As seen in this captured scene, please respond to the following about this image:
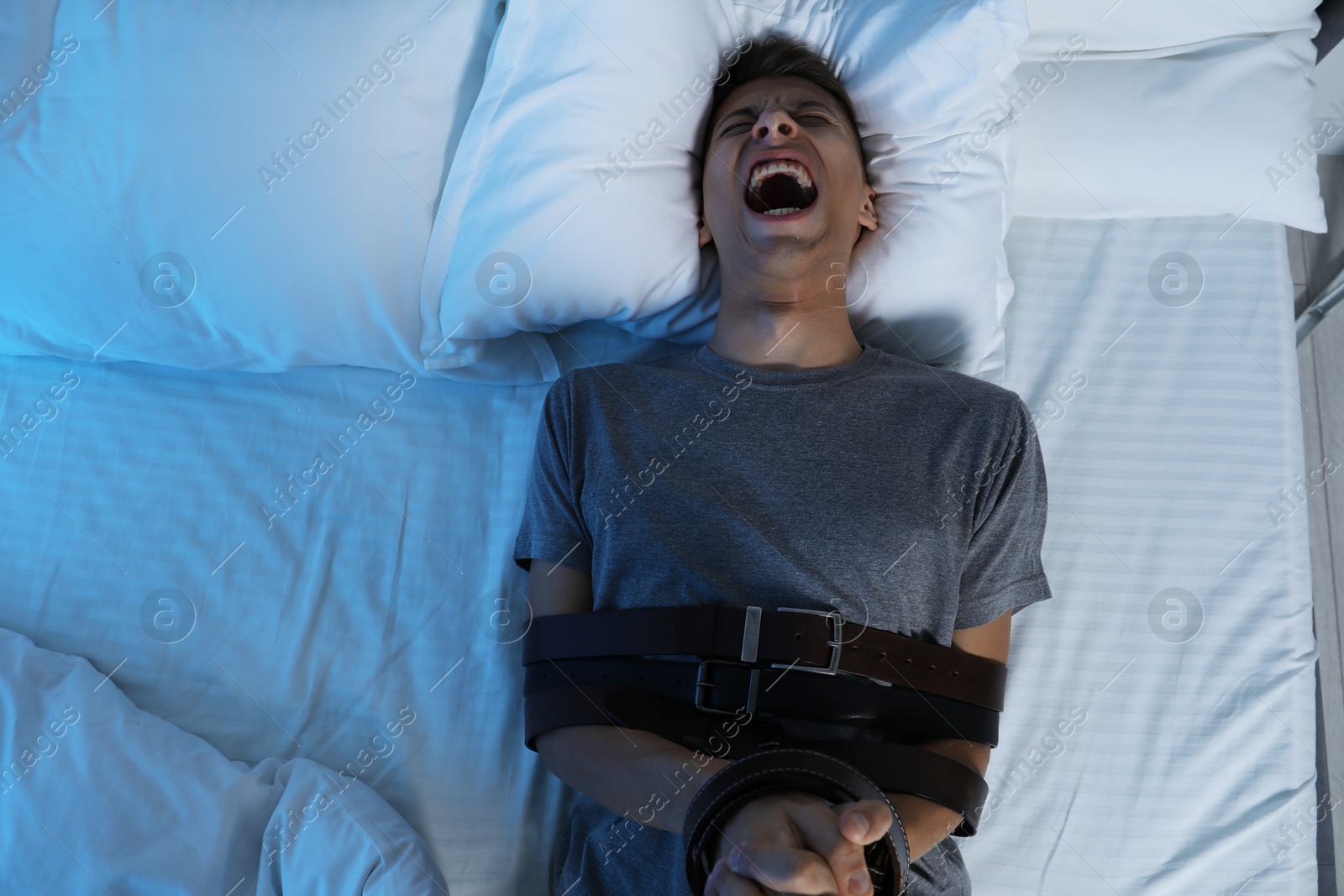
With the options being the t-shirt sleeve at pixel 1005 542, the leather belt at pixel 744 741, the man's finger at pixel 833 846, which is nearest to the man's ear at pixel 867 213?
the t-shirt sleeve at pixel 1005 542

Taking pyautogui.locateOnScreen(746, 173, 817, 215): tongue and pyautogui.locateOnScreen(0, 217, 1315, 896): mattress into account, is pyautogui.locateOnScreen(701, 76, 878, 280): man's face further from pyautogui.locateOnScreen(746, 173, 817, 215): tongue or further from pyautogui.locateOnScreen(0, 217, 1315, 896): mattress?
pyautogui.locateOnScreen(0, 217, 1315, 896): mattress

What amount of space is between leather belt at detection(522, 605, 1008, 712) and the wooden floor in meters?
0.98

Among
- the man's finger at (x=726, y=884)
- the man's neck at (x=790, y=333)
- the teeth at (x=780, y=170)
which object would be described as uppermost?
the teeth at (x=780, y=170)

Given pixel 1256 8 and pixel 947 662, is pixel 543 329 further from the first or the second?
pixel 1256 8

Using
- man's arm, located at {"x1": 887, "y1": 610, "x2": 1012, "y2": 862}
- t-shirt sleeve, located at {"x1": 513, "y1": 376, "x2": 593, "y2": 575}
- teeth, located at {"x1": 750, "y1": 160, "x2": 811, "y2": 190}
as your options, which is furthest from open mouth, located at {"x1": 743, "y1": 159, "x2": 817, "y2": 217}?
man's arm, located at {"x1": 887, "y1": 610, "x2": 1012, "y2": 862}

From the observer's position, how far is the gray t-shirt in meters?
1.07

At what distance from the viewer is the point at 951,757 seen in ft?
3.43

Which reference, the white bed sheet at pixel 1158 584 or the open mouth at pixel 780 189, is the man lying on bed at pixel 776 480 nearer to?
the open mouth at pixel 780 189

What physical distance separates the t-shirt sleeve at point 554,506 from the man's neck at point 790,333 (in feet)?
0.87

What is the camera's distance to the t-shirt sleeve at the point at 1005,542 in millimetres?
1121

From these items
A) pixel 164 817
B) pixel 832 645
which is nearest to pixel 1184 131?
pixel 832 645

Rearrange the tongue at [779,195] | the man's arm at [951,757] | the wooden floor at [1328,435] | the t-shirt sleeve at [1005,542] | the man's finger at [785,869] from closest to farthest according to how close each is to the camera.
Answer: the man's finger at [785,869] < the man's arm at [951,757] < the t-shirt sleeve at [1005,542] < the tongue at [779,195] < the wooden floor at [1328,435]

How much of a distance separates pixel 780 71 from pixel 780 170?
0.21 metres

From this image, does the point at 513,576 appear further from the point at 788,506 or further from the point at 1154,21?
the point at 1154,21
